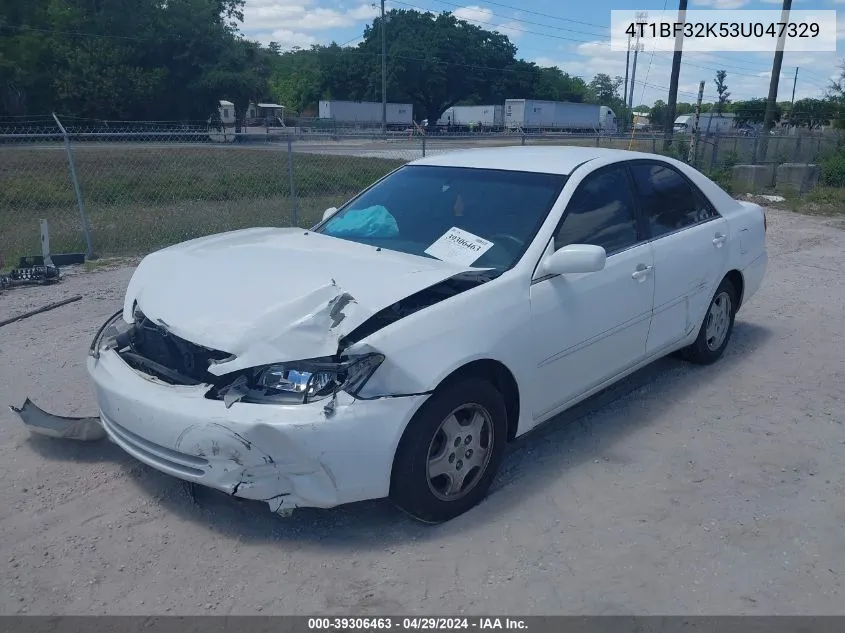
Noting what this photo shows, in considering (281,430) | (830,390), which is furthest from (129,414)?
(830,390)

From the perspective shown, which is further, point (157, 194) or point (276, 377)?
point (157, 194)

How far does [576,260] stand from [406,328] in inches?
40.7

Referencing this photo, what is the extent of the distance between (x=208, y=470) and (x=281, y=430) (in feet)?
1.40

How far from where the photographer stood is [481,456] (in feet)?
11.4

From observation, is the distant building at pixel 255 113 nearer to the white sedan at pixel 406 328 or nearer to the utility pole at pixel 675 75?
the utility pole at pixel 675 75

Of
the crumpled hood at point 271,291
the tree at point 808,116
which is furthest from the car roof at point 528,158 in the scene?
the tree at point 808,116

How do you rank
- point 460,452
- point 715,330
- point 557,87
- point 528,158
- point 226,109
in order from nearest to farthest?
point 460,452 → point 528,158 → point 715,330 → point 226,109 → point 557,87

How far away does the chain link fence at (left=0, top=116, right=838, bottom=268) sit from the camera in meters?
10.2

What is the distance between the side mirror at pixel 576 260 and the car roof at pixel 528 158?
734 mm

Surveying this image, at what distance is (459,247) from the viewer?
3.90 meters

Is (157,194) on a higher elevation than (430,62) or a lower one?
lower

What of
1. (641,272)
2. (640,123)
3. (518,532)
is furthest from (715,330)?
(640,123)

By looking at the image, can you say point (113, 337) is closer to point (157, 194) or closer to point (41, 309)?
point (41, 309)
